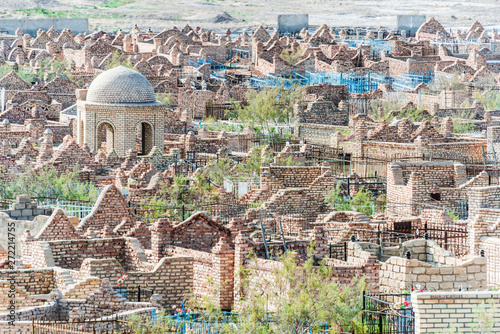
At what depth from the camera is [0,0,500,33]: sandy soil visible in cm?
12325

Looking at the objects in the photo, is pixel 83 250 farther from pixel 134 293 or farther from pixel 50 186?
pixel 50 186

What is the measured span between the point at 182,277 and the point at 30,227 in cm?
527

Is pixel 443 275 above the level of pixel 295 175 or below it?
below

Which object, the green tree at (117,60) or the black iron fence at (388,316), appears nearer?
the black iron fence at (388,316)

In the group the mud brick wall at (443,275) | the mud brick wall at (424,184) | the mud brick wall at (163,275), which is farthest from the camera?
the mud brick wall at (424,184)

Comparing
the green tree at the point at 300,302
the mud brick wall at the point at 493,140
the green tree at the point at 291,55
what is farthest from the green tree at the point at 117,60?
the green tree at the point at 300,302

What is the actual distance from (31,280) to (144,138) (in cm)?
2500

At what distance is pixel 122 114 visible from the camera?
156ft

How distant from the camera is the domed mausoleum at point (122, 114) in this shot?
4756 cm

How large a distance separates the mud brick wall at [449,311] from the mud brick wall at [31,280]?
726cm

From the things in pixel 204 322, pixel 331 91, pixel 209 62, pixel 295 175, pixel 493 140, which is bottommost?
pixel 204 322

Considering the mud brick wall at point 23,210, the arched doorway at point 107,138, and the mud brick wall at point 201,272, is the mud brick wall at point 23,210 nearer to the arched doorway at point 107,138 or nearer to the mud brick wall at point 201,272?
the mud brick wall at point 201,272

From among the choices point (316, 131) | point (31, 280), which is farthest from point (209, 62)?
point (31, 280)

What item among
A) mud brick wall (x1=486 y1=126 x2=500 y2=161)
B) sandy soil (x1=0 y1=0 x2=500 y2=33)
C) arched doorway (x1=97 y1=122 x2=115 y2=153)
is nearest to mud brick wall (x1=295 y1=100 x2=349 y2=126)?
arched doorway (x1=97 y1=122 x2=115 y2=153)
